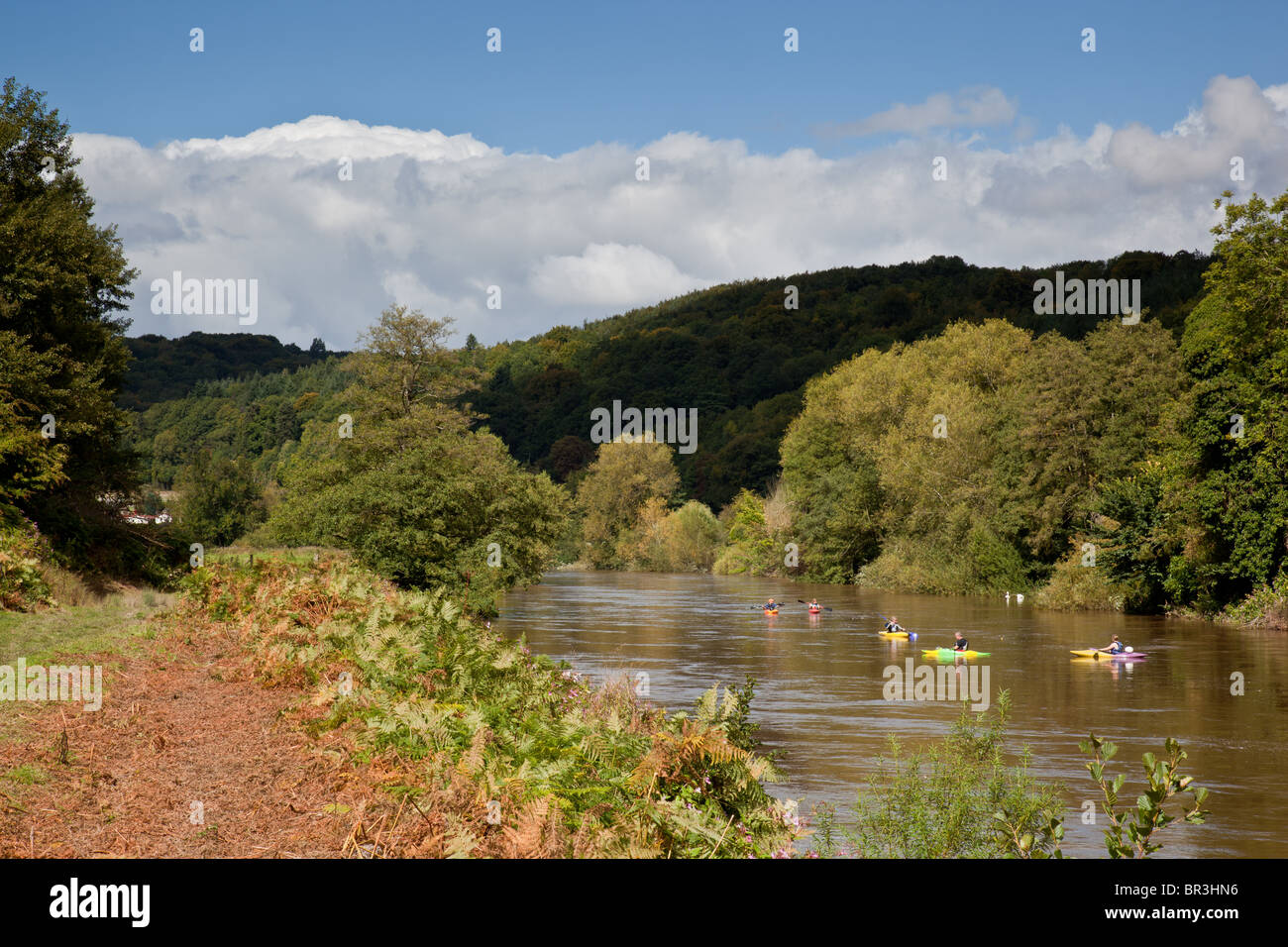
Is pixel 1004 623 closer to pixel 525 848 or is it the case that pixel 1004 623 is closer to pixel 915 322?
pixel 525 848

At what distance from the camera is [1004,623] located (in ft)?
136

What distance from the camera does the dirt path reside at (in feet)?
23.1

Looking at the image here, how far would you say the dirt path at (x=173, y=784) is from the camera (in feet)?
23.1

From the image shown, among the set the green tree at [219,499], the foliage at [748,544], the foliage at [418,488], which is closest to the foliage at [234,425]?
the green tree at [219,499]

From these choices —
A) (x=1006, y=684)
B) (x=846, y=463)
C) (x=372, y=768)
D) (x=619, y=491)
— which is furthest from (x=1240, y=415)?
(x=619, y=491)

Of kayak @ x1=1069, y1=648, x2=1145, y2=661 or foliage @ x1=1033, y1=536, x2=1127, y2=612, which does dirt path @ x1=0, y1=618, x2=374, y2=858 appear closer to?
kayak @ x1=1069, y1=648, x2=1145, y2=661

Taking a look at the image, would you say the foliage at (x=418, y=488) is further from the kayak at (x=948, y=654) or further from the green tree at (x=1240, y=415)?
the green tree at (x=1240, y=415)

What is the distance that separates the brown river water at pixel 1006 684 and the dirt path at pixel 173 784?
6674mm

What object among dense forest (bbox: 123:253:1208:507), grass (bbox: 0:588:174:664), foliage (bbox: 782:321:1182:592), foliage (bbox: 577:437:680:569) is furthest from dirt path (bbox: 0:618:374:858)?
dense forest (bbox: 123:253:1208:507)

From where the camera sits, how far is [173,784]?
8.44m

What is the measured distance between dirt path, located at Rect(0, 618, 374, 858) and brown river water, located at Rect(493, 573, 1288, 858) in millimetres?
6674

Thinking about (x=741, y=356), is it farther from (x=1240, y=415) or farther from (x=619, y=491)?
(x=1240, y=415)

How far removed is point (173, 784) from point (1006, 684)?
2105 centimetres

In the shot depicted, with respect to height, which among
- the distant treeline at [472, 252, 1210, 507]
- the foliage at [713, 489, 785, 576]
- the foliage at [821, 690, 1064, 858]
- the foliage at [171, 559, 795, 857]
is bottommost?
the foliage at [713, 489, 785, 576]
